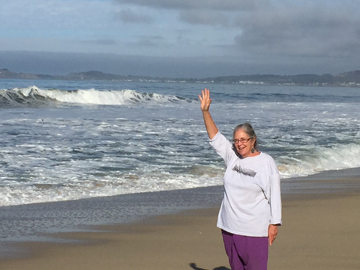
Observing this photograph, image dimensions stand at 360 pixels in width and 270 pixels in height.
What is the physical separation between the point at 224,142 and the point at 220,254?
77.7 inches

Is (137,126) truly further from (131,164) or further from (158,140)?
(131,164)

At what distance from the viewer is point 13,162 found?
446 inches

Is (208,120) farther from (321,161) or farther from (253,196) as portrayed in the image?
(321,161)

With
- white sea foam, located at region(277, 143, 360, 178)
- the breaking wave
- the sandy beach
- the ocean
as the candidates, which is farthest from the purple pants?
the breaking wave

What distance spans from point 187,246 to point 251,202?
7.36ft

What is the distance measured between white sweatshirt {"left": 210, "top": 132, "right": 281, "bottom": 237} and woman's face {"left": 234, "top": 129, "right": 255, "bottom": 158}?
0.06m

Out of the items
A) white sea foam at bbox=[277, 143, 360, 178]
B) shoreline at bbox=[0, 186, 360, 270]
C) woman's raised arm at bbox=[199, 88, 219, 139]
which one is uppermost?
woman's raised arm at bbox=[199, 88, 219, 139]

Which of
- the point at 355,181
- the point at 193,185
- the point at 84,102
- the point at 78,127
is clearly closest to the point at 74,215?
the point at 193,185

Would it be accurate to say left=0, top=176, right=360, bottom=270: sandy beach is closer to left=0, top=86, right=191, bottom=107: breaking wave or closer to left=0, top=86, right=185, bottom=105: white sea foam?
left=0, top=86, right=191, bottom=107: breaking wave

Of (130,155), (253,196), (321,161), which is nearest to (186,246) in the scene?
(253,196)

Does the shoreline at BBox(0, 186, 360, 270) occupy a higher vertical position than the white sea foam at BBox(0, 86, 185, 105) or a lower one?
higher

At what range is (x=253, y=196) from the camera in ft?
12.2

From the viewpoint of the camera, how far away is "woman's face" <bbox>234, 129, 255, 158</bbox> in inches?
147

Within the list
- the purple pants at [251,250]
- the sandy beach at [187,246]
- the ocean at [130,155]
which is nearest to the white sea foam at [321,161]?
the ocean at [130,155]
